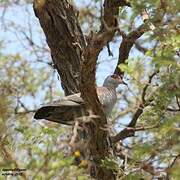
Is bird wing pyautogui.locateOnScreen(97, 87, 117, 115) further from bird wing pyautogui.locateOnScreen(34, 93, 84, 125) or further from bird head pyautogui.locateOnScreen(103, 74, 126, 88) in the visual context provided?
bird wing pyautogui.locateOnScreen(34, 93, 84, 125)

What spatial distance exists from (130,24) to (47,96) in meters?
2.54

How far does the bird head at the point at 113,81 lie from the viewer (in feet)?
19.8

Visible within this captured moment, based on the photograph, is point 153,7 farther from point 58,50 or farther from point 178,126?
point 58,50

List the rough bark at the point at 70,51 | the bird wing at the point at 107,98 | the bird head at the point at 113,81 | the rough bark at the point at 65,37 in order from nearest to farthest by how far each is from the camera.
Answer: the rough bark at the point at 70,51 < the rough bark at the point at 65,37 < the bird wing at the point at 107,98 < the bird head at the point at 113,81

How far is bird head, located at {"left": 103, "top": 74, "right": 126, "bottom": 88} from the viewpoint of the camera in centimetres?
604

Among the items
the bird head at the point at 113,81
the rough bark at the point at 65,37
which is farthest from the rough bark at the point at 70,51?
the bird head at the point at 113,81

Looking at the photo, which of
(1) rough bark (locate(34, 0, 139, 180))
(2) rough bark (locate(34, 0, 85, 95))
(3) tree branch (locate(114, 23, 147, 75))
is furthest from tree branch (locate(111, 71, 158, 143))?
(2) rough bark (locate(34, 0, 85, 95))

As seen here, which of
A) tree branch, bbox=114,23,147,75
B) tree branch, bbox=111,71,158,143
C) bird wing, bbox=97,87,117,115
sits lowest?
tree branch, bbox=111,71,158,143

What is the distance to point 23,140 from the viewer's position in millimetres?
4883

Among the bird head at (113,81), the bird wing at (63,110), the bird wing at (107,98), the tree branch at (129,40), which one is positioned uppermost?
the tree branch at (129,40)

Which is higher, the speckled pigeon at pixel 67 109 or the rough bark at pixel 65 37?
the rough bark at pixel 65 37

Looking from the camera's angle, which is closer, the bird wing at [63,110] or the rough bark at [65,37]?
the bird wing at [63,110]

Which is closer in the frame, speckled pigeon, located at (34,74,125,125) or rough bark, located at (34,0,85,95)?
speckled pigeon, located at (34,74,125,125)

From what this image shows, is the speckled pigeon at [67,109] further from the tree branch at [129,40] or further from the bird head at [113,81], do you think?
the tree branch at [129,40]
